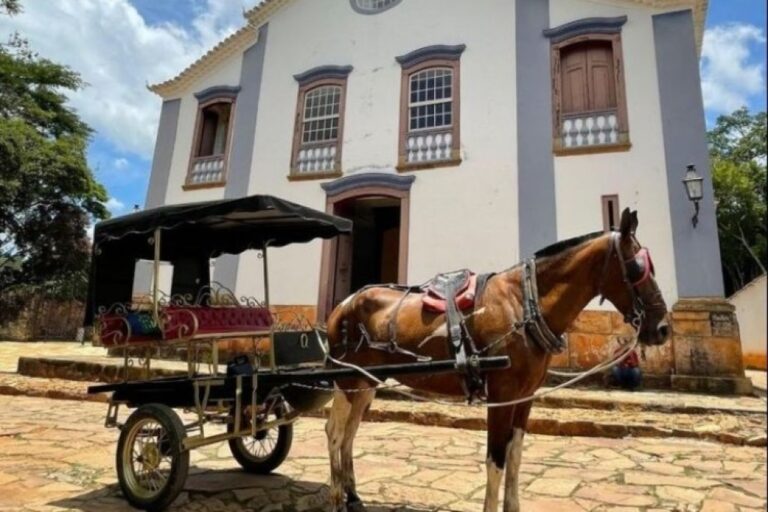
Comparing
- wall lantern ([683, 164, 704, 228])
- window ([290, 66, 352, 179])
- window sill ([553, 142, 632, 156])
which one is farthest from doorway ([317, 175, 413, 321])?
wall lantern ([683, 164, 704, 228])

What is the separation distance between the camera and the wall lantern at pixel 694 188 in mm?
8102

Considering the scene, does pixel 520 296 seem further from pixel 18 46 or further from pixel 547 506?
pixel 18 46

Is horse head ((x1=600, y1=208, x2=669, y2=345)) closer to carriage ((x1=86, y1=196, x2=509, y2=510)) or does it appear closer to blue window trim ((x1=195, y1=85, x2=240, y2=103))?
carriage ((x1=86, y1=196, x2=509, y2=510))

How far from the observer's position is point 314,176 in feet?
37.5

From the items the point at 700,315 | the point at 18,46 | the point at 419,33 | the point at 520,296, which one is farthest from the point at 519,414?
the point at 18,46

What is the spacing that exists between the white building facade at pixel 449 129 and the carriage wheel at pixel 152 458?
691 cm

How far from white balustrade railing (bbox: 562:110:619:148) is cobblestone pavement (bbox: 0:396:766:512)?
18.8 feet

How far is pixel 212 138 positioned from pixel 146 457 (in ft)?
37.1

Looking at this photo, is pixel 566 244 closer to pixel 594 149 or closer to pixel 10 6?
pixel 594 149

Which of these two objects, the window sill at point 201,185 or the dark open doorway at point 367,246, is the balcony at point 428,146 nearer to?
the dark open doorway at point 367,246

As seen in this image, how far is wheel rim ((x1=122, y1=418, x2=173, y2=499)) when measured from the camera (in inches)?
142

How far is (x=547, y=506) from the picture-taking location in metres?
3.61

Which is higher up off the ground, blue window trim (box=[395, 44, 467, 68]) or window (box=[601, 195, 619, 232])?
blue window trim (box=[395, 44, 467, 68])

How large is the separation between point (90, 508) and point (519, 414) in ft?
10.3
